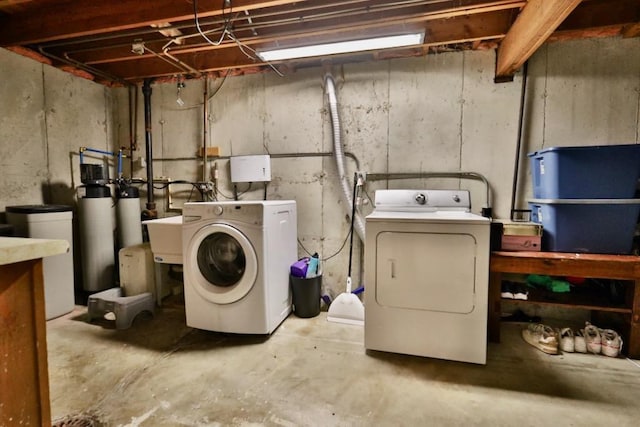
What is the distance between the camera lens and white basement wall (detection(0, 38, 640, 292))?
7.89 ft

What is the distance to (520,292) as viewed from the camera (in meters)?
2.17

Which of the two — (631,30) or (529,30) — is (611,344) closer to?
(529,30)

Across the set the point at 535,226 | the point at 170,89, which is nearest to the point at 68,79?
the point at 170,89

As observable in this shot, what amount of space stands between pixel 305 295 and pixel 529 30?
2.40 meters

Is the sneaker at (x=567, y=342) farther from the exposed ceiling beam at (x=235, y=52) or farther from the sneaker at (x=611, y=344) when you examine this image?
the exposed ceiling beam at (x=235, y=52)

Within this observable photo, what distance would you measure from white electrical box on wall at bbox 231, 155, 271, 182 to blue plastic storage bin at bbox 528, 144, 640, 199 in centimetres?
223

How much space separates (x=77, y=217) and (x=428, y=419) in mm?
3530

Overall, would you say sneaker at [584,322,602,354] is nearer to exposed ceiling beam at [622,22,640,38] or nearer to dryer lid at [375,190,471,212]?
dryer lid at [375,190,471,212]

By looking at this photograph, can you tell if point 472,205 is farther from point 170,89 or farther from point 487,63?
point 170,89

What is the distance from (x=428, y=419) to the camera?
149 centimetres

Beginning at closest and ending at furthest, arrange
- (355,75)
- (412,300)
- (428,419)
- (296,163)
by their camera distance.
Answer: (428,419) → (412,300) → (355,75) → (296,163)

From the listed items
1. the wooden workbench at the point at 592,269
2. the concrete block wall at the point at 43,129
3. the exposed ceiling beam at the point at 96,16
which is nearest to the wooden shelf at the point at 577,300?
the wooden workbench at the point at 592,269

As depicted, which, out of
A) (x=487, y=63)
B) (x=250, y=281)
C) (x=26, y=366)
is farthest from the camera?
(x=487, y=63)

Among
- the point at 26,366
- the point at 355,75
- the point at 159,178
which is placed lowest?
the point at 26,366
